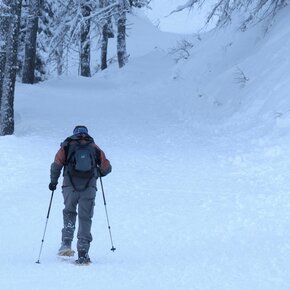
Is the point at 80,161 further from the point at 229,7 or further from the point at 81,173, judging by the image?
the point at 229,7

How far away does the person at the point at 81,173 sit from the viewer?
695 cm

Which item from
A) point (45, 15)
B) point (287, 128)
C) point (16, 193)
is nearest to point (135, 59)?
point (45, 15)

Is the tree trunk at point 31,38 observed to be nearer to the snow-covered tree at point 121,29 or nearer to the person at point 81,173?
the snow-covered tree at point 121,29

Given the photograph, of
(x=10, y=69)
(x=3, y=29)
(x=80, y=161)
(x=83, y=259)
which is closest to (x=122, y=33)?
(x=3, y=29)

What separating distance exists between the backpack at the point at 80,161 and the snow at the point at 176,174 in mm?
1156

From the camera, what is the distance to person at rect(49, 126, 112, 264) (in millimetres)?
6945

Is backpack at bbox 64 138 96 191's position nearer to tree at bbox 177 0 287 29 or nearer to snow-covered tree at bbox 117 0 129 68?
tree at bbox 177 0 287 29

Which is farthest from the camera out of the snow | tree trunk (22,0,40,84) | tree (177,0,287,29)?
tree trunk (22,0,40,84)

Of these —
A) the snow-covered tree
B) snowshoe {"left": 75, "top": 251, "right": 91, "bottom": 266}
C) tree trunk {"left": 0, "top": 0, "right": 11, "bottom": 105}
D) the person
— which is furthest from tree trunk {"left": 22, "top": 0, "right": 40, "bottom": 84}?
snowshoe {"left": 75, "top": 251, "right": 91, "bottom": 266}

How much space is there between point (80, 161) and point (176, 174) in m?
5.75

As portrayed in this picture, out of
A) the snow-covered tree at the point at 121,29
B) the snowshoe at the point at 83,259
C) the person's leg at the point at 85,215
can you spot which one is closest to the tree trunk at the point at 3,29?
the person's leg at the point at 85,215

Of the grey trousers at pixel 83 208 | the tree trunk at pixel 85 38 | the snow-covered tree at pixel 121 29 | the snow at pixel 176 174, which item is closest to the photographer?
the snow at pixel 176 174

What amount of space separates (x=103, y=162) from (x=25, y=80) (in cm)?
1739

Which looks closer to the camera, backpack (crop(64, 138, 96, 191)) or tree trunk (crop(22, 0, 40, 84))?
backpack (crop(64, 138, 96, 191))
